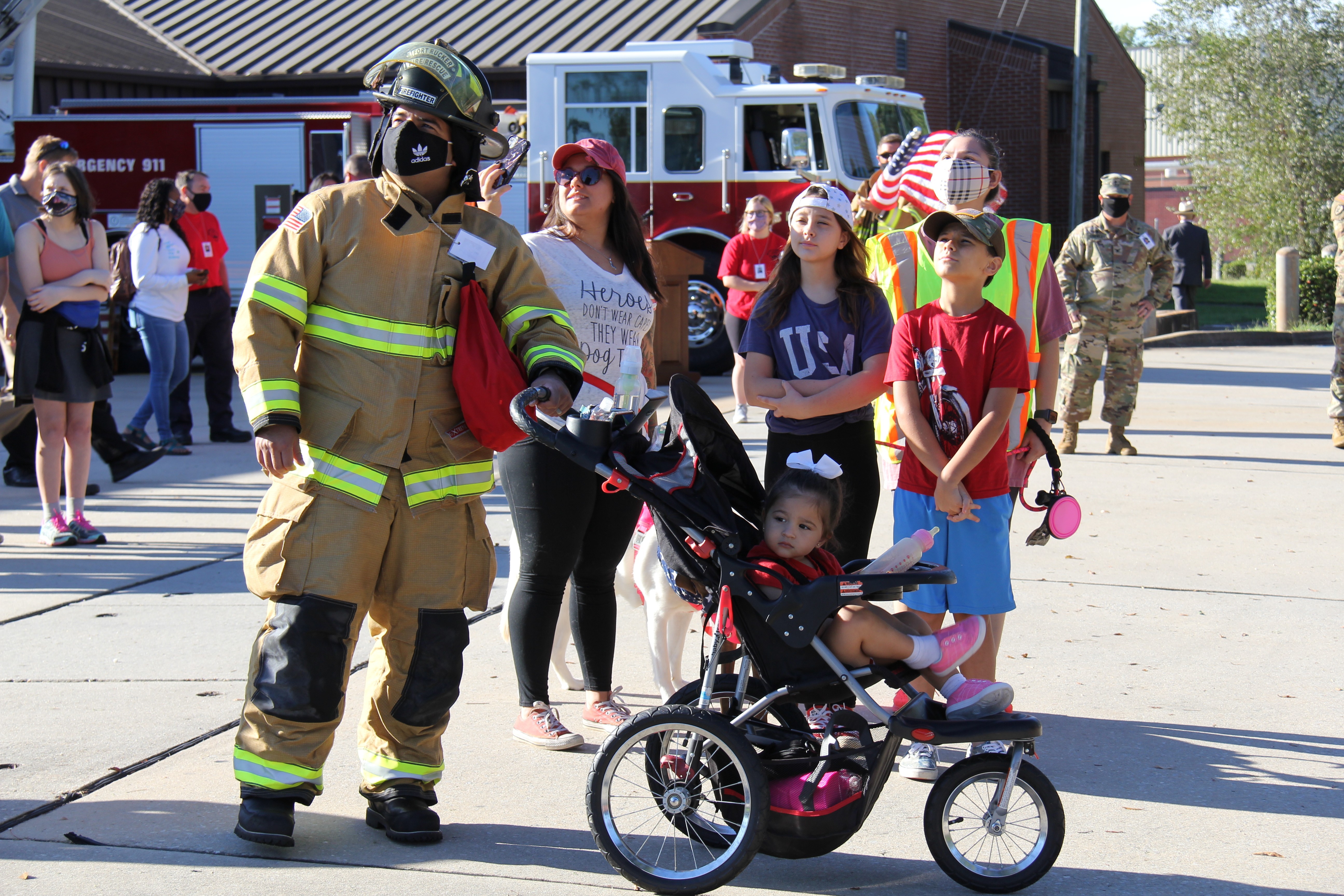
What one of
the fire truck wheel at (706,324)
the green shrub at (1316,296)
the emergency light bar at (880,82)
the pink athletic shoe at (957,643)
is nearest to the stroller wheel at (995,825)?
the pink athletic shoe at (957,643)

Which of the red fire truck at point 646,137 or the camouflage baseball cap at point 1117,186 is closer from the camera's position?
the camouflage baseball cap at point 1117,186

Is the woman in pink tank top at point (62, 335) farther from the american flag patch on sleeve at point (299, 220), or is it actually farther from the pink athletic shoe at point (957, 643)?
the pink athletic shoe at point (957, 643)

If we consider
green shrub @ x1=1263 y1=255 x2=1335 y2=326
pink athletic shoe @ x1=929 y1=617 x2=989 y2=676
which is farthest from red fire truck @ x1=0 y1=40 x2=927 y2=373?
pink athletic shoe @ x1=929 y1=617 x2=989 y2=676

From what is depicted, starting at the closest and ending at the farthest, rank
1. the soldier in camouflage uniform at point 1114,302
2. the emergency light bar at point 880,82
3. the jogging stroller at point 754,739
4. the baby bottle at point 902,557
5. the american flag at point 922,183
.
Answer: the jogging stroller at point 754,739 → the baby bottle at point 902,557 → the american flag at point 922,183 → the soldier in camouflage uniform at point 1114,302 → the emergency light bar at point 880,82

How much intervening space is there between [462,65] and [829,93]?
11456 millimetres

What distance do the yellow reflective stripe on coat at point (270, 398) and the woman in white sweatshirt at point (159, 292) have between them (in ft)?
22.5

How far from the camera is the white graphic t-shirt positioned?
14.7ft

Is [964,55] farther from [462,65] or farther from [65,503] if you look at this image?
[462,65]

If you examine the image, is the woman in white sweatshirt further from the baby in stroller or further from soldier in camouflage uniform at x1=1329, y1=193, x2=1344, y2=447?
soldier in camouflage uniform at x1=1329, y1=193, x2=1344, y2=447

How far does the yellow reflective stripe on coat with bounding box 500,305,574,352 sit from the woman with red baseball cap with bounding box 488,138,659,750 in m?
0.49

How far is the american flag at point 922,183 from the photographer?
16.3 feet

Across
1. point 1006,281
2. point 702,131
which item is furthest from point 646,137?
point 1006,281

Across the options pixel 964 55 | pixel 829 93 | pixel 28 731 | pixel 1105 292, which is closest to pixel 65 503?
pixel 28 731

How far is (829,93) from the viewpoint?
47.9 feet
